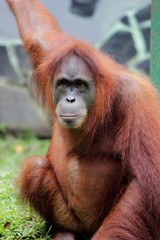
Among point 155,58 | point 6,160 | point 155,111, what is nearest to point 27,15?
point 155,58

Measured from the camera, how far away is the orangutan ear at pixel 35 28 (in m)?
4.79

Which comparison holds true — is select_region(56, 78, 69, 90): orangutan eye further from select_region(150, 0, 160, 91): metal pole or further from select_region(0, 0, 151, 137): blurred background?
select_region(0, 0, 151, 137): blurred background

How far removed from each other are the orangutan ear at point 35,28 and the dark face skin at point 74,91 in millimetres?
608

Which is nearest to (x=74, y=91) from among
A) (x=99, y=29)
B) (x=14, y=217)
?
(x=14, y=217)

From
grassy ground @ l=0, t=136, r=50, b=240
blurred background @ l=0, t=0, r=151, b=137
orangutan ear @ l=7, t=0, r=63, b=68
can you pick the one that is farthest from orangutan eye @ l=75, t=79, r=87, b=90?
blurred background @ l=0, t=0, r=151, b=137

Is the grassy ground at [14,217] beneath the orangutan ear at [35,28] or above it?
beneath

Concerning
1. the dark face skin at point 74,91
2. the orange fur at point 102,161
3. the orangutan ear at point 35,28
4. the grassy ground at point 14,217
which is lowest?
the grassy ground at point 14,217

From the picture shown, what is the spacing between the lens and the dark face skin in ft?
13.5

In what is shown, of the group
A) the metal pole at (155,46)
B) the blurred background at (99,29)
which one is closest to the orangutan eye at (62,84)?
the metal pole at (155,46)

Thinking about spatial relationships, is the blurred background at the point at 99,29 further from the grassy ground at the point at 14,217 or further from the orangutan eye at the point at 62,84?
the orangutan eye at the point at 62,84

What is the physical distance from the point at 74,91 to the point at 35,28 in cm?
93

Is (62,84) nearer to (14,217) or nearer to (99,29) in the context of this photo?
(14,217)

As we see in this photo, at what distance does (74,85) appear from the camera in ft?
13.7

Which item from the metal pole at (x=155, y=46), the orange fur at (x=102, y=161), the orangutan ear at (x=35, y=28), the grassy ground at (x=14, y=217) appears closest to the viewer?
the orange fur at (x=102, y=161)
